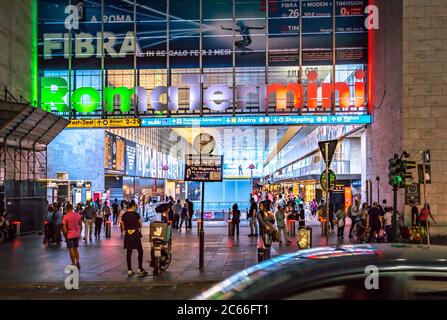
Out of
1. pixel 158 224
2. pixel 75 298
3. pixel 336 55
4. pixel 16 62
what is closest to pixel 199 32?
pixel 336 55

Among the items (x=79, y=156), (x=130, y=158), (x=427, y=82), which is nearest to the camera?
(x=427, y=82)

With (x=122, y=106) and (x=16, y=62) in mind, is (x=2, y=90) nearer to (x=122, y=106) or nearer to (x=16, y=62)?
(x=16, y=62)

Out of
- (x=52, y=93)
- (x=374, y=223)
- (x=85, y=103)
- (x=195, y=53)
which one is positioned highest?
(x=195, y=53)

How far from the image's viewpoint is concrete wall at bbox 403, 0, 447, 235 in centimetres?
2139

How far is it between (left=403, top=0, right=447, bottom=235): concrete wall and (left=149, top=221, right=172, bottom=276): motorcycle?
12978mm

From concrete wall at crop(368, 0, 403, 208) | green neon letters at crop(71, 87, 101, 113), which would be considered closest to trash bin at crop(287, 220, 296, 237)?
concrete wall at crop(368, 0, 403, 208)

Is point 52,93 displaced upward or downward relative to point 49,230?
upward

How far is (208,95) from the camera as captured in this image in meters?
27.3

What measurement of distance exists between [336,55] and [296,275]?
25.8 m

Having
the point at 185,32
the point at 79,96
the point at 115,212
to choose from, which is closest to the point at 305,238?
the point at 185,32

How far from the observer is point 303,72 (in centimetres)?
2812

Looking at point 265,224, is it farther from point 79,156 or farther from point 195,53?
point 79,156

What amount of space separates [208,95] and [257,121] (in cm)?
309
